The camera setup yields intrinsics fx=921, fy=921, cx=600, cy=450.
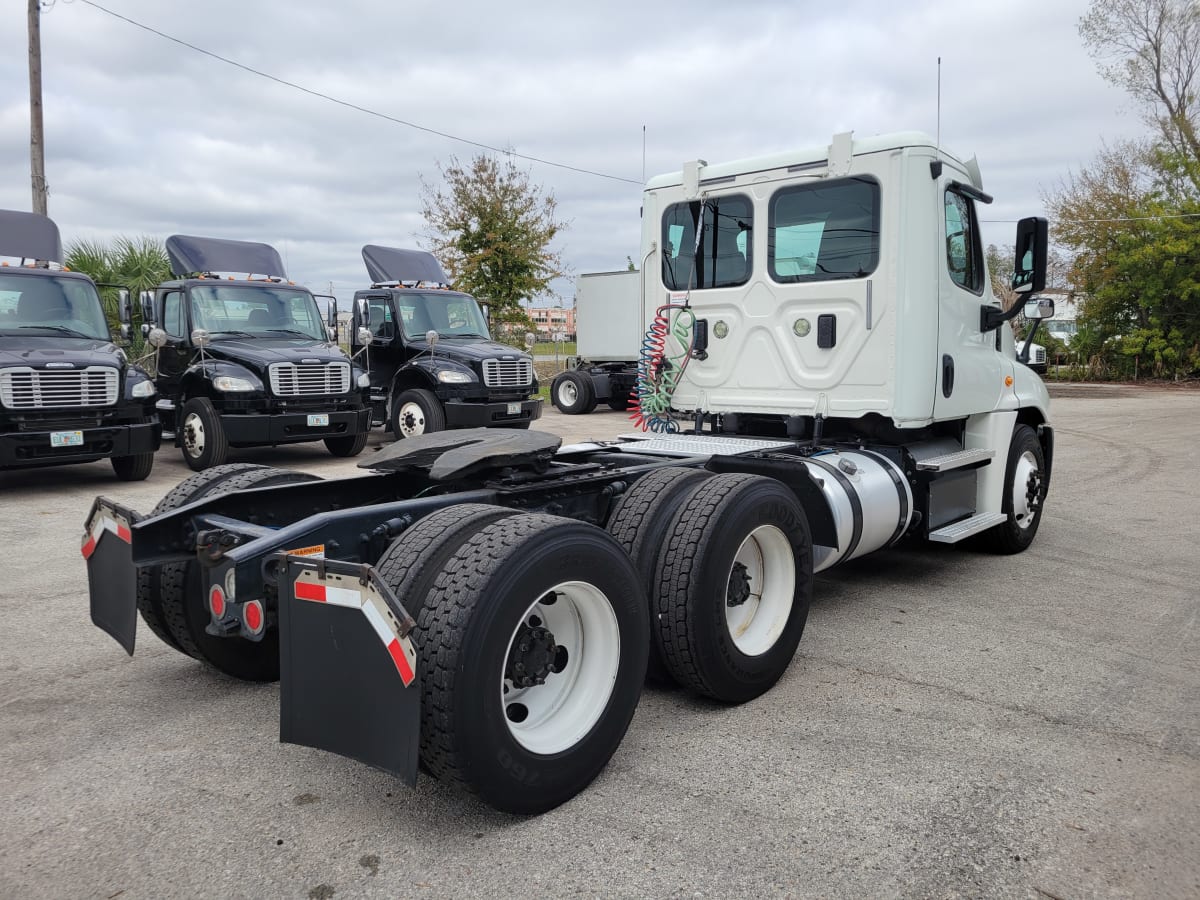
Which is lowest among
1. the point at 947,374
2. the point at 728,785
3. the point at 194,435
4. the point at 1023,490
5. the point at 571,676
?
the point at 728,785

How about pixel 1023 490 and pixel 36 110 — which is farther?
pixel 36 110

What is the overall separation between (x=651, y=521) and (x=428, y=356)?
10.2 meters

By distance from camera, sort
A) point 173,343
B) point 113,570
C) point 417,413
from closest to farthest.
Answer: point 113,570 < point 173,343 < point 417,413

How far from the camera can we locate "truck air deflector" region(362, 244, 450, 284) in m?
14.4

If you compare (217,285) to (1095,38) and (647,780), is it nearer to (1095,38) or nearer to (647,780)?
(647,780)

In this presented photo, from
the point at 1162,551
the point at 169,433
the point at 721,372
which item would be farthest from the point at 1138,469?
the point at 169,433

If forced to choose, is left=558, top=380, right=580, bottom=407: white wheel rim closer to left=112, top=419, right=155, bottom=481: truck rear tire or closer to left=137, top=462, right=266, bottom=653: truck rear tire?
left=112, top=419, right=155, bottom=481: truck rear tire

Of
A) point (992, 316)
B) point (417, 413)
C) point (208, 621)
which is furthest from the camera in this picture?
point (417, 413)

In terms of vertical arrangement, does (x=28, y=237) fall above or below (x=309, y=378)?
above

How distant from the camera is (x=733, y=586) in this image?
3.87 metres

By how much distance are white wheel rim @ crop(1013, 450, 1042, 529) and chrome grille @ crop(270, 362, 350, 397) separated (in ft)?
26.7

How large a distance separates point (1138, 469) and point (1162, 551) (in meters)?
5.20

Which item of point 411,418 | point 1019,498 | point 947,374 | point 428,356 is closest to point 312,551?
point 947,374

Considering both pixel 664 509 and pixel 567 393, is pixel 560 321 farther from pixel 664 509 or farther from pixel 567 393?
pixel 664 509
